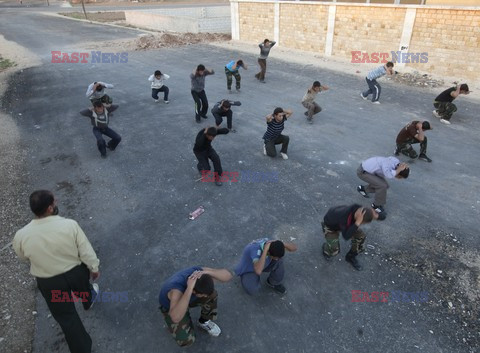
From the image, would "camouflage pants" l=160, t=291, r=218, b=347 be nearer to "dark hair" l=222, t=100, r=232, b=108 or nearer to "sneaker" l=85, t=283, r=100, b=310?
"sneaker" l=85, t=283, r=100, b=310

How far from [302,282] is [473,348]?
6.80 feet

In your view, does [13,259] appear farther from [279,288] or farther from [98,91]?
[98,91]

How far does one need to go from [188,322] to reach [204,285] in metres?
0.60

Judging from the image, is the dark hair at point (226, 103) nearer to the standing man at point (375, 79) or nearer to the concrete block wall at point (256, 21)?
the standing man at point (375, 79)

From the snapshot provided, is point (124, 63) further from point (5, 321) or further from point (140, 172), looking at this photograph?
point (5, 321)

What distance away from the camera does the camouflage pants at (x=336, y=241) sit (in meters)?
4.59

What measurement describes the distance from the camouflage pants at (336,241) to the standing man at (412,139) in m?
3.62

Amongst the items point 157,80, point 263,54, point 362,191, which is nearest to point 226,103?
point 157,80

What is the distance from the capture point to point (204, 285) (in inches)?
134

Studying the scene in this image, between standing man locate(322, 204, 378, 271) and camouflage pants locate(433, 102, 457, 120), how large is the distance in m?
6.76

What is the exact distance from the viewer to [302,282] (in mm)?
4555

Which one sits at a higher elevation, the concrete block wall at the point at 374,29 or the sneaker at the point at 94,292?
the concrete block wall at the point at 374,29

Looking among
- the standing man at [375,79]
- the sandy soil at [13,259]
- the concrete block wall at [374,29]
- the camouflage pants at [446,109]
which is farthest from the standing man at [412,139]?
the sandy soil at [13,259]

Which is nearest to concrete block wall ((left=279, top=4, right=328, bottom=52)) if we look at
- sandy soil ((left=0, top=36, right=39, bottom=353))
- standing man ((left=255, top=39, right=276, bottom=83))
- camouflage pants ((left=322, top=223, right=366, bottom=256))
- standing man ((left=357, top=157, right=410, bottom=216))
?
standing man ((left=255, top=39, right=276, bottom=83))
